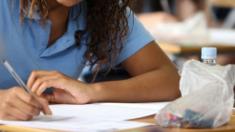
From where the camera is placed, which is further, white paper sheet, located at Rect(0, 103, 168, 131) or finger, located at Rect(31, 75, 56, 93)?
finger, located at Rect(31, 75, 56, 93)

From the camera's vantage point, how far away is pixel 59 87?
6.75 feet

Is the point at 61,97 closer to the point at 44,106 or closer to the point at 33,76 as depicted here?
the point at 33,76

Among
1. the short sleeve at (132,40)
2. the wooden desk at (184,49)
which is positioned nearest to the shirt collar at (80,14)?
the short sleeve at (132,40)

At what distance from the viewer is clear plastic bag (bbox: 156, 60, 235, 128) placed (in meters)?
1.69

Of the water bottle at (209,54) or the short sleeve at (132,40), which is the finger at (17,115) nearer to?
the water bottle at (209,54)

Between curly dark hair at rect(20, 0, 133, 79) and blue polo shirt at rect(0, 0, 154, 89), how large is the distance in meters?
0.02

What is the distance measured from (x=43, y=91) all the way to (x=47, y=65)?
8.7 inches

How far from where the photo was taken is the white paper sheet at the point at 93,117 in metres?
1.69

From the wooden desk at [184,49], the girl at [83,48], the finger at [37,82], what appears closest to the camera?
the finger at [37,82]

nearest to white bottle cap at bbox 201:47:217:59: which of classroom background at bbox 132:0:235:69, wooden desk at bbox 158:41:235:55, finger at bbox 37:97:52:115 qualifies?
finger at bbox 37:97:52:115

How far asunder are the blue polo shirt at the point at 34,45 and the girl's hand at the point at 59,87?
0.58 ft

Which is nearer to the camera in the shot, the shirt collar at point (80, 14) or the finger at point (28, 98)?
the finger at point (28, 98)

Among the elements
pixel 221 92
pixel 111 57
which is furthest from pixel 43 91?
pixel 221 92

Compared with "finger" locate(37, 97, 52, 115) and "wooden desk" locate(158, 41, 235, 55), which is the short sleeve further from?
"wooden desk" locate(158, 41, 235, 55)
